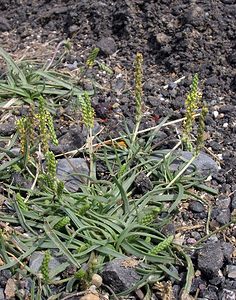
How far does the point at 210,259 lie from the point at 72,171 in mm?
810

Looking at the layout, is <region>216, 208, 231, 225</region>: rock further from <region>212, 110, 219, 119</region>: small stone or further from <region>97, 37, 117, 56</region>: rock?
<region>97, 37, 117, 56</region>: rock

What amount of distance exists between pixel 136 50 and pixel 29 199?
5.16 feet

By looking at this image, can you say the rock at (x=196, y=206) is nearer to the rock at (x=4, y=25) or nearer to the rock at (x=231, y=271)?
the rock at (x=231, y=271)

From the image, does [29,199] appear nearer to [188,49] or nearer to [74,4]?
[188,49]

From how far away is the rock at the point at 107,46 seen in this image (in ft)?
14.1

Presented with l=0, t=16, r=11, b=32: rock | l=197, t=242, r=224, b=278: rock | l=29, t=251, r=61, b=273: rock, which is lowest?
l=0, t=16, r=11, b=32: rock

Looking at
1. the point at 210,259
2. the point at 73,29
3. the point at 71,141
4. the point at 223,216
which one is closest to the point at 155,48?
the point at 73,29

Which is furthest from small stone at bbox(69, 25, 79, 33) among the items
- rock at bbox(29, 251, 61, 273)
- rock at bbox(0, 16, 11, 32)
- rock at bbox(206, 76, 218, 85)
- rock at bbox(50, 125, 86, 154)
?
rock at bbox(29, 251, 61, 273)

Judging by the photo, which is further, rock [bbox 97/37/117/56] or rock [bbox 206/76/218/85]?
rock [bbox 97/37/117/56]

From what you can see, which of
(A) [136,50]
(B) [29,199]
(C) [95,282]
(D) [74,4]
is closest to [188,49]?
(A) [136,50]

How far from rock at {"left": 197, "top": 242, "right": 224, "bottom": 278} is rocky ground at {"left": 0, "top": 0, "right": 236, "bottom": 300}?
0.27m

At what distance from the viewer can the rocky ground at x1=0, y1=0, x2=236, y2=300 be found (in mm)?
3680

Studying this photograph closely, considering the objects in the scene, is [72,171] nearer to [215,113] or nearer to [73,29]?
[215,113]

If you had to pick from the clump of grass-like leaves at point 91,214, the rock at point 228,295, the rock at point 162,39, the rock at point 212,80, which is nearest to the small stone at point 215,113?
the rock at point 212,80
